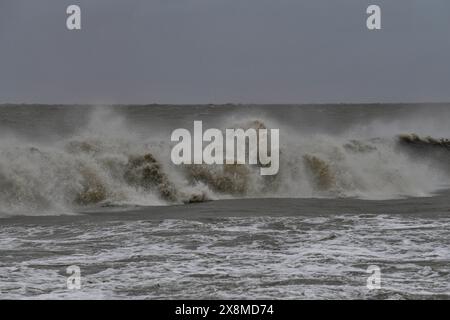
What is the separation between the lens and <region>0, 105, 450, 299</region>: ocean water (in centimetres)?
877

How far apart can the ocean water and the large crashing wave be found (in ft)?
0.17

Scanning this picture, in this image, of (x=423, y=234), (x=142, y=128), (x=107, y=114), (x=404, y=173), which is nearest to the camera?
(x=423, y=234)

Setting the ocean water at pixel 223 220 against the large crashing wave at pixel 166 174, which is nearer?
the ocean water at pixel 223 220

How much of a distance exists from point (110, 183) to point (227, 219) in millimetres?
5671

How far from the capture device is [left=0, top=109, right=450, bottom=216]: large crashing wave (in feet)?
59.0

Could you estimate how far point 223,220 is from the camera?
14211 millimetres

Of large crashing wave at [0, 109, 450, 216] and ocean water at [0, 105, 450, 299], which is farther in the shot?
large crashing wave at [0, 109, 450, 216]

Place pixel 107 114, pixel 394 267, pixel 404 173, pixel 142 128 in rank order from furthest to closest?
1. pixel 142 128
2. pixel 107 114
3. pixel 404 173
4. pixel 394 267

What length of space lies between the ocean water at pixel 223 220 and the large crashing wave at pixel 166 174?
0.17ft

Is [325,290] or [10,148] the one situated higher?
[10,148]

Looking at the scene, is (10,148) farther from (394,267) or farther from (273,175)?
(394,267)

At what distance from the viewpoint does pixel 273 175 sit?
21.7 meters

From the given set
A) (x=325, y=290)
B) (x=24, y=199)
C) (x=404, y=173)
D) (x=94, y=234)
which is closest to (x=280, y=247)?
(x=325, y=290)

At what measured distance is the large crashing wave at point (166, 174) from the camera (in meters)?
18.0
